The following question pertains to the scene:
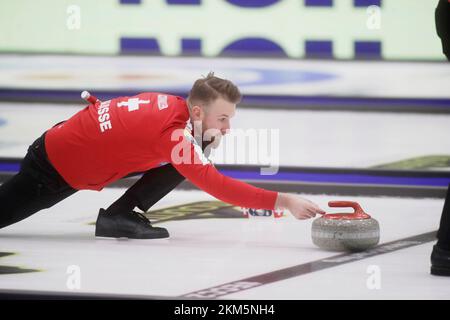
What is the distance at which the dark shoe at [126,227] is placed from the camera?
4398mm

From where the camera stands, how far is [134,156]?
13.8 feet

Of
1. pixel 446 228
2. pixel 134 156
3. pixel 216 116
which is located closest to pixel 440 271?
pixel 446 228

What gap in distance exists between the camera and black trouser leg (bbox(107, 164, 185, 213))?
14.5ft

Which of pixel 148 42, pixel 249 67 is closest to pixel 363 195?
pixel 249 67

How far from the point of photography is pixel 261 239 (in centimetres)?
445

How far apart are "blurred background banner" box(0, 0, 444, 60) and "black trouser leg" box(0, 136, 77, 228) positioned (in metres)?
2.10

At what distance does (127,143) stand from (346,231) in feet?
3.01

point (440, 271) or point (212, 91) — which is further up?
point (212, 91)

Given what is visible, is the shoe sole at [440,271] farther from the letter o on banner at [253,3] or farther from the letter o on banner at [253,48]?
the letter o on banner at [253,3]

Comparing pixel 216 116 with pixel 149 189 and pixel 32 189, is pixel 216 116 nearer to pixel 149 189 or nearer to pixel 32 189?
pixel 149 189

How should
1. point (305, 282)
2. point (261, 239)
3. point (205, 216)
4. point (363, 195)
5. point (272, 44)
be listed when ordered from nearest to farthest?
point (305, 282)
point (261, 239)
point (205, 216)
point (363, 195)
point (272, 44)

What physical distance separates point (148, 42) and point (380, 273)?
9.63 ft

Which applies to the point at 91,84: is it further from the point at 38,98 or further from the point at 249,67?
the point at 249,67

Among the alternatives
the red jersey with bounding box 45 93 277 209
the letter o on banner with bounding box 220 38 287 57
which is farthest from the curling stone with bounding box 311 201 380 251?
the letter o on banner with bounding box 220 38 287 57
